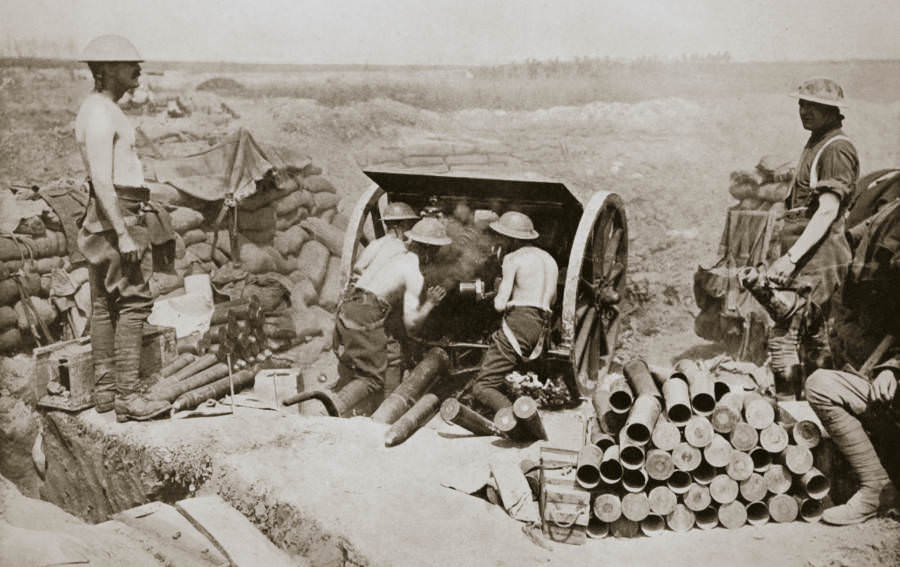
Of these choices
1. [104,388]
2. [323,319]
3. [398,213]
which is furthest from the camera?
[323,319]

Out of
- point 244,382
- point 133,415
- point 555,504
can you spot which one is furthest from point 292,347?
point 555,504

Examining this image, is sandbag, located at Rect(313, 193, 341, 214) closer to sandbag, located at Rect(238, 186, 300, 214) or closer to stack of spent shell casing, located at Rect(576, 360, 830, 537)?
sandbag, located at Rect(238, 186, 300, 214)

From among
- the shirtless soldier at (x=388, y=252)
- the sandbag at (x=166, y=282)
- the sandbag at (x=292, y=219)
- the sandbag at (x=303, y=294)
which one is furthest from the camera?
the sandbag at (x=292, y=219)

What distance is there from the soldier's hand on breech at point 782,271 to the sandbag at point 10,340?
21.1ft

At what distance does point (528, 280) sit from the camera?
6160 millimetres

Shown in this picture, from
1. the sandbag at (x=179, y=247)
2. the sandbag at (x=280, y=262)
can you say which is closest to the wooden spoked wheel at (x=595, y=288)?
the sandbag at (x=280, y=262)

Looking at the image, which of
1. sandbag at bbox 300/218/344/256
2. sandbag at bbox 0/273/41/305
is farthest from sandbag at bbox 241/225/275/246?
sandbag at bbox 0/273/41/305

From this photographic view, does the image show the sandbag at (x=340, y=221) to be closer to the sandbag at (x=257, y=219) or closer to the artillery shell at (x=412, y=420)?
the sandbag at (x=257, y=219)

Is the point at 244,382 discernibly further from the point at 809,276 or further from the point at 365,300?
the point at 809,276

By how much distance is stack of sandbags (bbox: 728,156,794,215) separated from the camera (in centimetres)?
855

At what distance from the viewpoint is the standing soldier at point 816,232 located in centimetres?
537

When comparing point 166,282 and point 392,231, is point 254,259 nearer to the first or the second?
point 166,282

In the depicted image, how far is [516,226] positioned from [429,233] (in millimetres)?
744

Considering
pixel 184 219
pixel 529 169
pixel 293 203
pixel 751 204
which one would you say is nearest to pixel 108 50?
pixel 184 219
